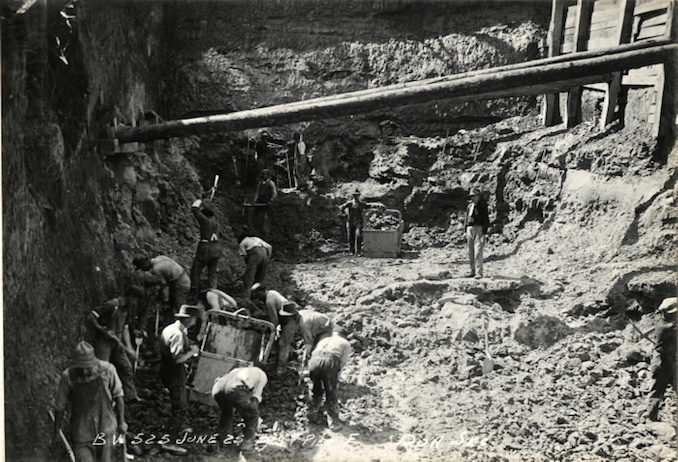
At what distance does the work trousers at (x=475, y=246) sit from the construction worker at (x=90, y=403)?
12.6 feet

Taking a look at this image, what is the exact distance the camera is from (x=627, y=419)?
21.3ft

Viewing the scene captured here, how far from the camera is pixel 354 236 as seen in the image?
27.6 feet

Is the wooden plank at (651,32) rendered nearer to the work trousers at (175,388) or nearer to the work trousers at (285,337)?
the work trousers at (285,337)

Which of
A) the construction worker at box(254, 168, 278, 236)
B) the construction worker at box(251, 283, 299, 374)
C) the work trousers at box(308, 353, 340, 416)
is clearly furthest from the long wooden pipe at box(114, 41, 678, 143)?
the work trousers at box(308, 353, 340, 416)

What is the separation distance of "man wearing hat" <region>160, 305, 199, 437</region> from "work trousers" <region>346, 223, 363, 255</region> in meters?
2.38

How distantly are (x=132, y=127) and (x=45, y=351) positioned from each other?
8.37ft

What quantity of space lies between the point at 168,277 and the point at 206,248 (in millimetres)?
551

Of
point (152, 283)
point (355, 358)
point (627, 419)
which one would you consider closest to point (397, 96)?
point (355, 358)

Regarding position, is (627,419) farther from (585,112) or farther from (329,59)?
(329,59)

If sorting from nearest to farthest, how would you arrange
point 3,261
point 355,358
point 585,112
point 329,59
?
point 3,261 → point 355,358 → point 585,112 → point 329,59

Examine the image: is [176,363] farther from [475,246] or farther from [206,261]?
[475,246]

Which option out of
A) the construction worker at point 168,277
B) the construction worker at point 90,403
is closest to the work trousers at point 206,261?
the construction worker at point 168,277

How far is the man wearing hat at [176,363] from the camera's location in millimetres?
Answer: 6422

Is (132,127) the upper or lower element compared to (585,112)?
lower
